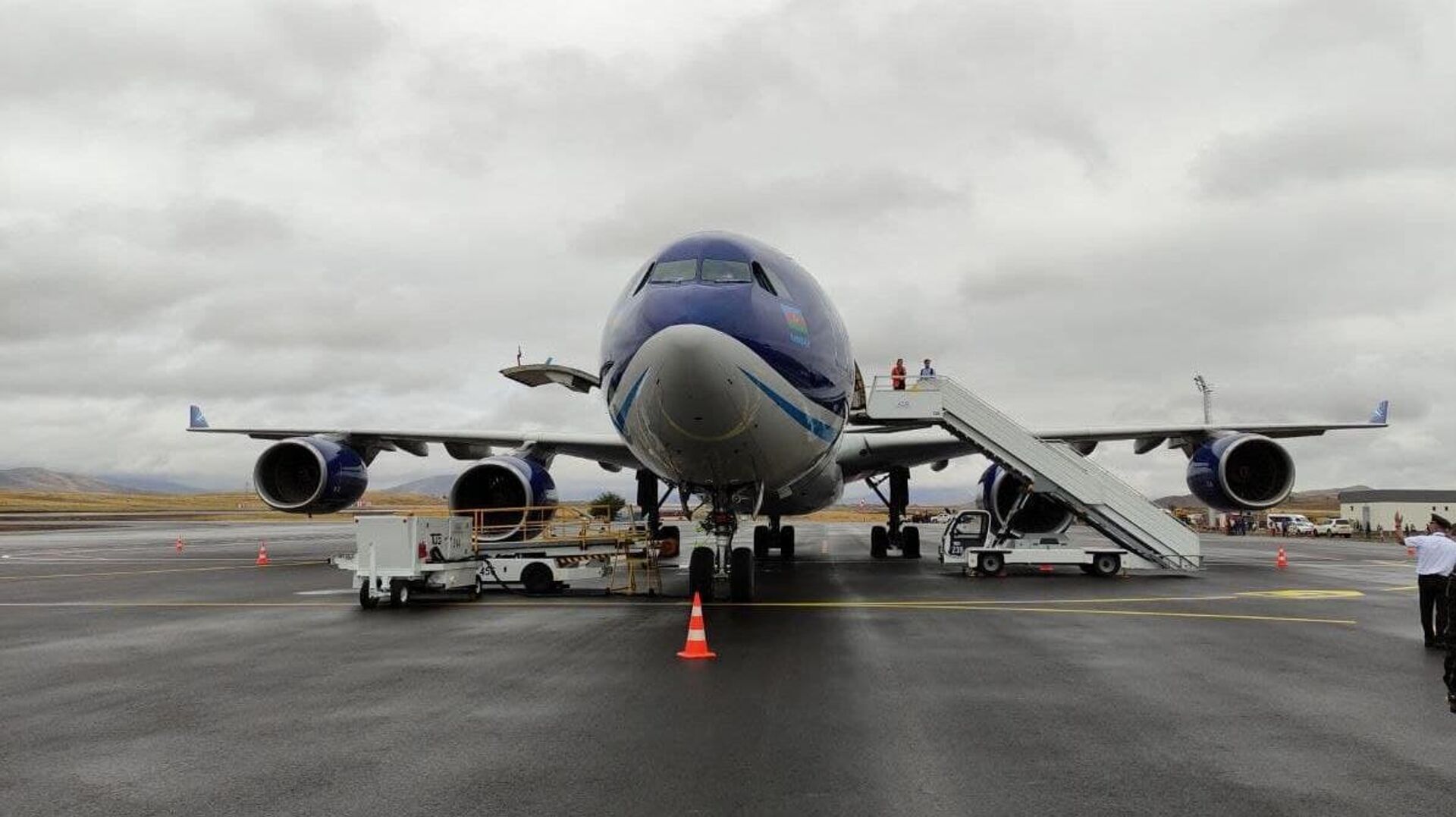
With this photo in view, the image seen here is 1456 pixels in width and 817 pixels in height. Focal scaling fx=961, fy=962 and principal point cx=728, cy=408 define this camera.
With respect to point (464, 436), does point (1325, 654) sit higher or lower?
lower

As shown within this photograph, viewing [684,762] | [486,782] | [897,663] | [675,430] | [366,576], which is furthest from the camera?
[366,576]

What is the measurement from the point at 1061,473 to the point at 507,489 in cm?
1129

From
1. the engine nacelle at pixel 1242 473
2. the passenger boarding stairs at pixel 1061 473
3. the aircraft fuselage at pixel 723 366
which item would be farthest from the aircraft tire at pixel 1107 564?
the aircraft fuselage at pixel 723 366

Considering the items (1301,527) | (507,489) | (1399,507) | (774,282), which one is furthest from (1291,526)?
(774,282)

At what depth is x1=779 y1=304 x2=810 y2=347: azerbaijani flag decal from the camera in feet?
38.5

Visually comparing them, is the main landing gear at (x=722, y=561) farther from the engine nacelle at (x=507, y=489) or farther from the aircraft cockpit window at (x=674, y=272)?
the engine nacelle at (x=507, y=489)

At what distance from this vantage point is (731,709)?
706 cm

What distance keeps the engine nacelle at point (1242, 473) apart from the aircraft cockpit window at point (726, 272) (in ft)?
48.4

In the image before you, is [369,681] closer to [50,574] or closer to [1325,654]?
[1325,654]

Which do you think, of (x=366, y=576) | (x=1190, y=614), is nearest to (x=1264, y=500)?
(x=1190, y=614)

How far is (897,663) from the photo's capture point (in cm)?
901

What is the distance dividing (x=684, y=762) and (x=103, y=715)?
463 cm

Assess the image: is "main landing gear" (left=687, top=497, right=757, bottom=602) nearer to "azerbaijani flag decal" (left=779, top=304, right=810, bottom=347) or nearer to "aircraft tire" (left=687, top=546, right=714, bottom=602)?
"aircraft tire" (left=687, top=546, right=714, bottom=602)

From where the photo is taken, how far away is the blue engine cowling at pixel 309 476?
22047 mm
